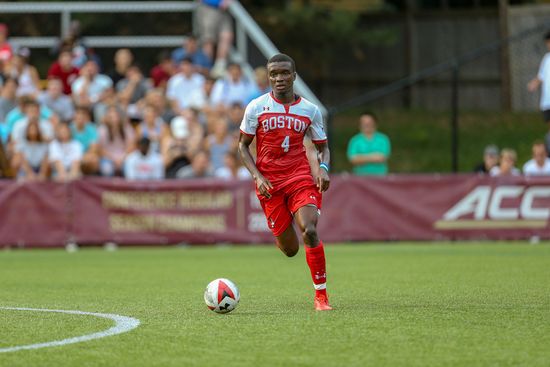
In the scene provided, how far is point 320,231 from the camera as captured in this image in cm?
2066

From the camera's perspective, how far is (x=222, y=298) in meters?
9.26

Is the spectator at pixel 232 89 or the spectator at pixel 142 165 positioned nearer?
the spectator at pixel 142 165

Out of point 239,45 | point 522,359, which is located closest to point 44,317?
point 522,359

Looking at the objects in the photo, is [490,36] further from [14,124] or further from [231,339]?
[231,339]

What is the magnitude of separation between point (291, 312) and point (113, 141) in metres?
13.0

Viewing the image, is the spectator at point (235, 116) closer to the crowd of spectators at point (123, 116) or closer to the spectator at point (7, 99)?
the crowd of spectators at point (123, 116)

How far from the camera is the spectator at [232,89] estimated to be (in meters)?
23.0

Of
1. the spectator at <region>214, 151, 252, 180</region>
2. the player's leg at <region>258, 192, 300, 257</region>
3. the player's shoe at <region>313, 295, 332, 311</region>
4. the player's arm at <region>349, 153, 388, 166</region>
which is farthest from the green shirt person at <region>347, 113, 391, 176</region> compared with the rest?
the player's shoe at <region>313, 295, 332, 311</region>

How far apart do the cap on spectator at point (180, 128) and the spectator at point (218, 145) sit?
451 mm

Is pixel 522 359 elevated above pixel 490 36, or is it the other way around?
pixel 490 36

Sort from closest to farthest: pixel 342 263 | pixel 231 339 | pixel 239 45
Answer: pixel 231 339
pixel 342 263
pixel 239 45

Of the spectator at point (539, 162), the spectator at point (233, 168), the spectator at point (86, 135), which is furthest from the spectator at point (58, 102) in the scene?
the spectator at point (539, 162)

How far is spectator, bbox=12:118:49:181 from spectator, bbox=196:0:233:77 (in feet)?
16.6

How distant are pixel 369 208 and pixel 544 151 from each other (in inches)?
138
